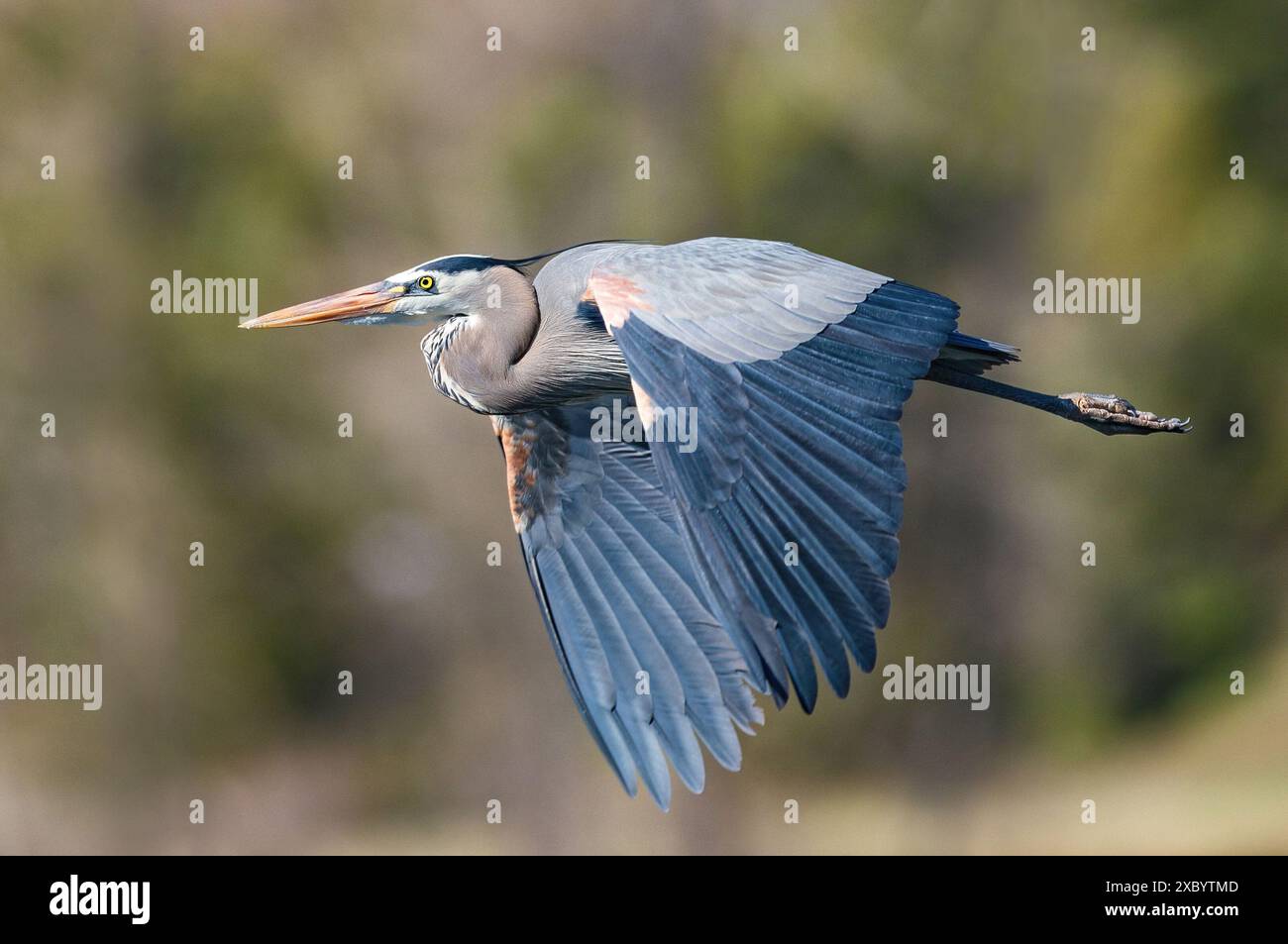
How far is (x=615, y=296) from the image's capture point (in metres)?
3.14

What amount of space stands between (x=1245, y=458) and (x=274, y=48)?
5.27 meters

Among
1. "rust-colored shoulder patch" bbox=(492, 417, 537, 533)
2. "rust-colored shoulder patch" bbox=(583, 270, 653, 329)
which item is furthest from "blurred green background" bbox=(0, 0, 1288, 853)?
"rust-colored shoulder patch" bbox=(583, 270, 653, 329)

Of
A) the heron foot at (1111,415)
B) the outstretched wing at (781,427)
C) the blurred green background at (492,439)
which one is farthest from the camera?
the blurred green background at (492,439)

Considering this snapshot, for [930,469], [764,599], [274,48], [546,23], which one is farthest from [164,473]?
[764,599]

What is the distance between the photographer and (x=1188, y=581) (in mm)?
8750

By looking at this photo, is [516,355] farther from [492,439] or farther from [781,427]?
[492,439]

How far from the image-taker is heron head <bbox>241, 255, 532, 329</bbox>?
11.6ft
